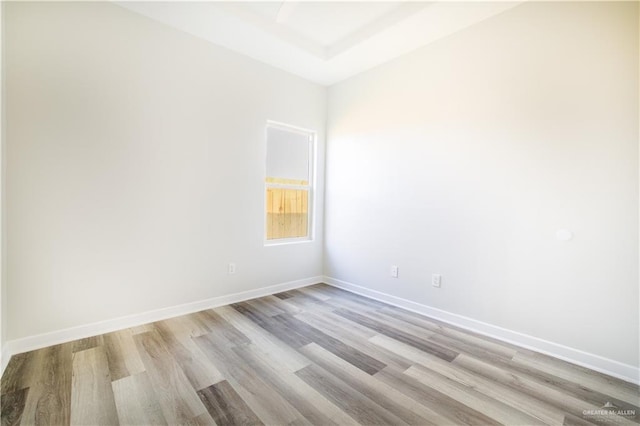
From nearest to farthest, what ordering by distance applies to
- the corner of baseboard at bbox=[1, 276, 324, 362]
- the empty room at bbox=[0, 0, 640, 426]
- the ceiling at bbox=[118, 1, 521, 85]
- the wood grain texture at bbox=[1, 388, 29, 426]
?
the wood grain texture at bbox=[1, 388, 29, 426] → the empty room at bbox=[0, 0, 640, 426] → the corner of baseboard at bbox=[1, 276, 324, 362] → the ceiling at bbox=[118, 1, 521, 85]

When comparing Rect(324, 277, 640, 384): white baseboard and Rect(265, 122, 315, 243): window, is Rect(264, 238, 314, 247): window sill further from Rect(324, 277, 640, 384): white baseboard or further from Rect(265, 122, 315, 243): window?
Rect(324, 277, 640, 384): white baseboard

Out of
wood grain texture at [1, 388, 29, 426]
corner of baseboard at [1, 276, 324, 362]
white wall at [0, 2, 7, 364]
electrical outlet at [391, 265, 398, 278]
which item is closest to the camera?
wood grain texture at [1, 388, 29, 426]

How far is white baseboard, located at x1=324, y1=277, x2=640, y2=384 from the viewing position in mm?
1890

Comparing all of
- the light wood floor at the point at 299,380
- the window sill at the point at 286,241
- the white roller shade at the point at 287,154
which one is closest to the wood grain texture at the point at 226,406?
the light wood floor at the point at 299,380

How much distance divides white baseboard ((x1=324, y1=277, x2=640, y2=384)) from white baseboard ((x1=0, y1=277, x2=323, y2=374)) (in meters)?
1.52

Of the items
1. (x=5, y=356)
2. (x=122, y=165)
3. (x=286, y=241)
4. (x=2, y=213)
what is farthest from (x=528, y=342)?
(x=2, y=213)

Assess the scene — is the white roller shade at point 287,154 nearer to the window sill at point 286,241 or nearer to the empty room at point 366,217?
the empty room at point 366,217

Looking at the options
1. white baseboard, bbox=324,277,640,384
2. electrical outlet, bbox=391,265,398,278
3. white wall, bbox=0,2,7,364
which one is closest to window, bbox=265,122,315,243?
electrical outlet, bbox=391,265,398,278

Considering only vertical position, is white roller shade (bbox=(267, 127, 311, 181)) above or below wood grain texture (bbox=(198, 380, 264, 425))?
above

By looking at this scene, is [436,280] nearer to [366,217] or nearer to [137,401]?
[366,217]

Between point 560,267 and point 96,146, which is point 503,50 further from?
point 96,146

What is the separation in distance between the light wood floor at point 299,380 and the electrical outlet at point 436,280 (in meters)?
0.41

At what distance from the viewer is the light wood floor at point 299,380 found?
151cm

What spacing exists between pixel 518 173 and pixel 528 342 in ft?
4.43
